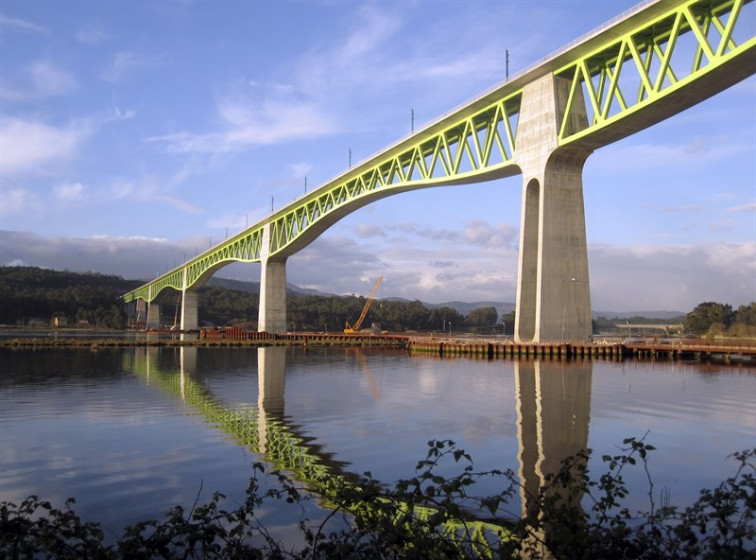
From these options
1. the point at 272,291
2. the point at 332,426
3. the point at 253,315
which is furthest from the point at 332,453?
the point at 253,315

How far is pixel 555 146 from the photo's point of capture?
39062mm

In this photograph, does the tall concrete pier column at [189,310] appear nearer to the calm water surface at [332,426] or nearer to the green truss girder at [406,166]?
the green truss girder at [406,166]

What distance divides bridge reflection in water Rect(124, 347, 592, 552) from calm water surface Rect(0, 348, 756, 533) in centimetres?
7

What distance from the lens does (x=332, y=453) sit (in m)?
13.0

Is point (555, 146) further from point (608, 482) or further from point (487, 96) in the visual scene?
point (608, 482)

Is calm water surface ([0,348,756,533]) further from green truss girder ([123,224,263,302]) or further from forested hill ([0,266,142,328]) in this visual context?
forested hill ([0,266,142,328])

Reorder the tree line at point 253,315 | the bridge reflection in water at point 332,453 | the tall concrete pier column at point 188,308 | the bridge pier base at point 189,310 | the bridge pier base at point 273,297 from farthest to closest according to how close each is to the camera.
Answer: the tree line at point 253,315 < the bridge pier base at point 189,310 < the tall concrete pier column at point 188,308 < the bridge pier base at point 273,297 < the bridge reflection in water at point 332,453

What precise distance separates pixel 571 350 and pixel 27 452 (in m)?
32.9

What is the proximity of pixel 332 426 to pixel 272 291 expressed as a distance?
67111 millimetres

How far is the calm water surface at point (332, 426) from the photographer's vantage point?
1104 cm

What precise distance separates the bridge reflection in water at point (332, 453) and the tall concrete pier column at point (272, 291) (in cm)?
4791

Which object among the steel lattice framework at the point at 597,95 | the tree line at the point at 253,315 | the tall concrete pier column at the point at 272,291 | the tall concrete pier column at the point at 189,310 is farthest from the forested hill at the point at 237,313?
the steel lattice framework at the point at 597,95

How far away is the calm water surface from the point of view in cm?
1104

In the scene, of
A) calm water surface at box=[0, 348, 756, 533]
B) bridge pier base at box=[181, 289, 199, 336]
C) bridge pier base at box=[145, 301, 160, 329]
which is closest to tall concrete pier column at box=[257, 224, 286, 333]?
bridge pier base at box=[181, 289, 199, 336]
